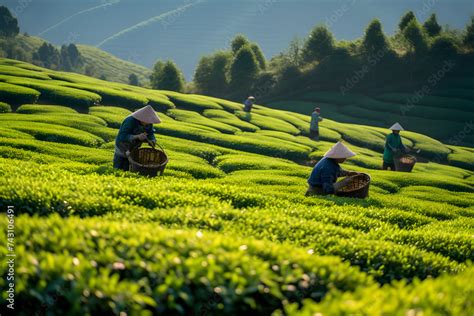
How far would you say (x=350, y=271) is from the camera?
6773 mm

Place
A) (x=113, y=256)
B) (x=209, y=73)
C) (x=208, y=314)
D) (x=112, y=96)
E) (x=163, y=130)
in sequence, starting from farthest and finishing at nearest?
1. (x=209, y=73)
2. (x=112, y=96)
3. (x=163, y=130)
4. (x=208, y=314)
5. (x=113, y=256)

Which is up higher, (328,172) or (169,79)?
(169,79)

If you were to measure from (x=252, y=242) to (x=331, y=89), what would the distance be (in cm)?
9754

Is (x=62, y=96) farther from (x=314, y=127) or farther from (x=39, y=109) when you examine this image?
(x=314, y=127)

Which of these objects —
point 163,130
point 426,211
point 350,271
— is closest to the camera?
point 350,271

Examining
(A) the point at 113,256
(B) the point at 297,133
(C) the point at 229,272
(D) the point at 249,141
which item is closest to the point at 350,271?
(C) the point at 229,272

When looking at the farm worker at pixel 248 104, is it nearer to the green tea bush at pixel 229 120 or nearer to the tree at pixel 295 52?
the green tea bush at pixel 229 120

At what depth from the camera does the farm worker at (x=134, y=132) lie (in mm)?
15117

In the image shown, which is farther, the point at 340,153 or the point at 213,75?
the point at 213,75

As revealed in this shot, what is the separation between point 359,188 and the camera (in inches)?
621

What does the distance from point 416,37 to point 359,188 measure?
8885 cm

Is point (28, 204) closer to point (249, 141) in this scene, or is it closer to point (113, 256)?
point (113, 256)

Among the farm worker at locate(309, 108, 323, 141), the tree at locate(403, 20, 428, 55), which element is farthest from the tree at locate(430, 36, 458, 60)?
the farm worker at locate(309, 108, 323, 141)
